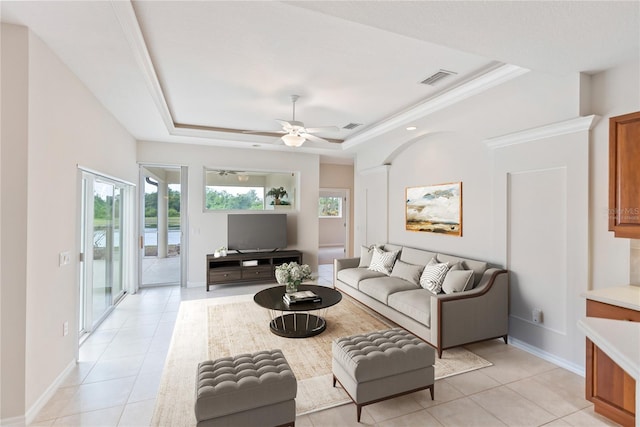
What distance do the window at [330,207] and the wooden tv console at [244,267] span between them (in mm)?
5527

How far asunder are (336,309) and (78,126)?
3888mm

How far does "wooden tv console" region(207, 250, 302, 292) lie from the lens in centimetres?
597

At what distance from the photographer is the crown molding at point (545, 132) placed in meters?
2.76

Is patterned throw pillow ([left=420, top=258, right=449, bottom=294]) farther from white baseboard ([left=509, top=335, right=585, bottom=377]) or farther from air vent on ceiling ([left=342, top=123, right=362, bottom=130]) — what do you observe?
air vent on ceiling ([left=342, top=123, right=362, bottom=130])

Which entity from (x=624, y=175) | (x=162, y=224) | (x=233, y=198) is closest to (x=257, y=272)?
(x=233, y=198)

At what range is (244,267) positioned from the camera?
6.12 m

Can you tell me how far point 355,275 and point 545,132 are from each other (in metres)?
3.09

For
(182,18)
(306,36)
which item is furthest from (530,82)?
(182,18)

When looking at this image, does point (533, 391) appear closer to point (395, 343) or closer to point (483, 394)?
point (483, 394)

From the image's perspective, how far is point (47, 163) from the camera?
252 centimetres

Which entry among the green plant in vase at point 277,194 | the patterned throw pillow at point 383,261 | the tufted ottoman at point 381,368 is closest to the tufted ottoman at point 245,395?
the tufted ottoman at point 381,368

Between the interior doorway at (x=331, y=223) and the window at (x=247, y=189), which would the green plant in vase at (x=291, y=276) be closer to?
the window at (x=247, y=189)

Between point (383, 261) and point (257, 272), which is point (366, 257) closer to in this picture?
point (383, 261)

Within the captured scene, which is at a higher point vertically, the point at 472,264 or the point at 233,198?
the point at 233,198
